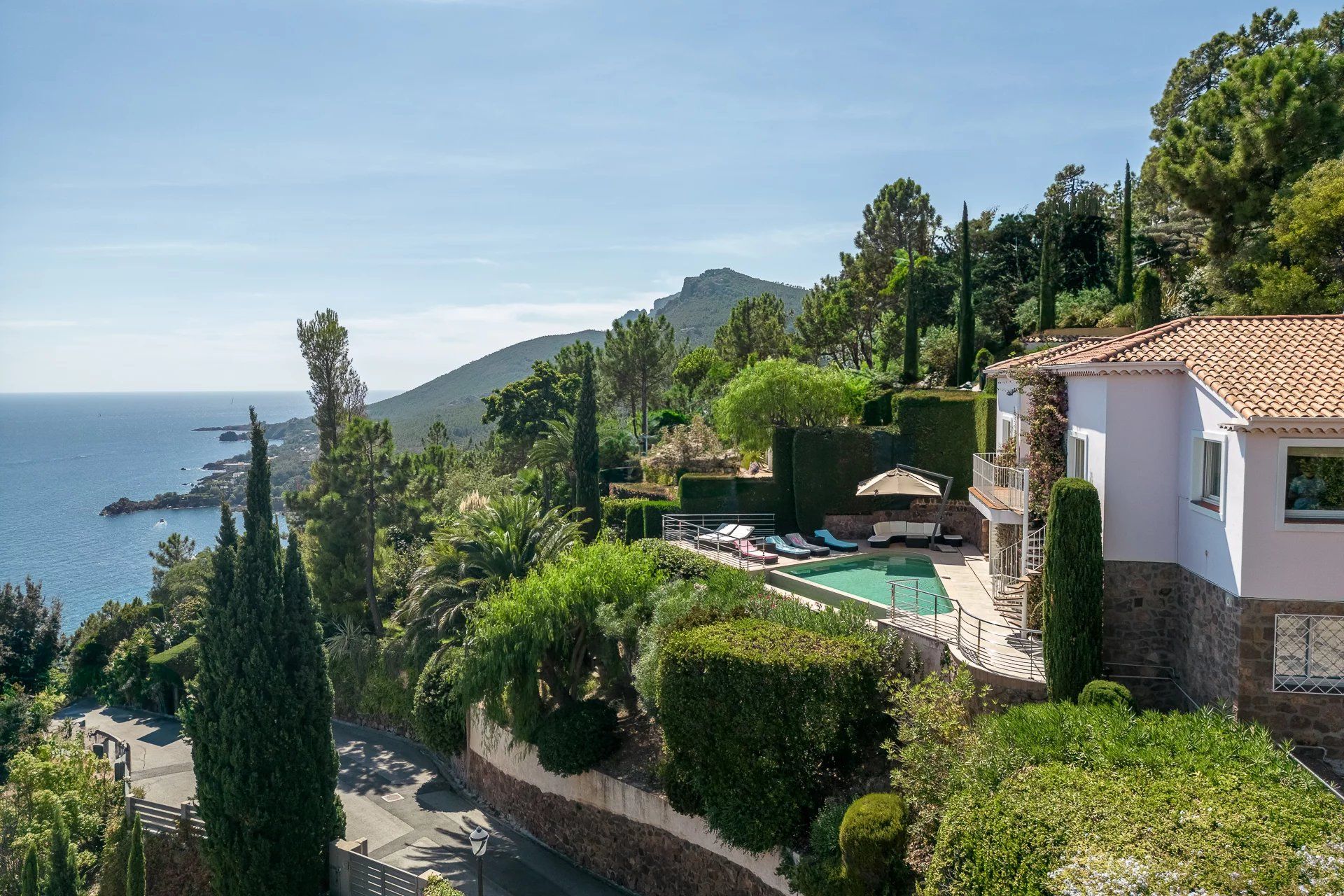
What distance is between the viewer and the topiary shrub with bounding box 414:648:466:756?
22.3 metres

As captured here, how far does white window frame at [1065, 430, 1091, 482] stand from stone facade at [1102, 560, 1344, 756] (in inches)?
75.1

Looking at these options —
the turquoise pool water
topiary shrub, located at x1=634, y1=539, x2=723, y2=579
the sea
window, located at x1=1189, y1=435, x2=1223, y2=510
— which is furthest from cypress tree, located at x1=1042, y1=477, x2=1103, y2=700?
the sea

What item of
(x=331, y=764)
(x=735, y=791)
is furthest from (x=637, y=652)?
(x=331, y=764)

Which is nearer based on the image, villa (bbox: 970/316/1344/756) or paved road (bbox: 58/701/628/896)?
villa (bbox: 970/316/1344/756)

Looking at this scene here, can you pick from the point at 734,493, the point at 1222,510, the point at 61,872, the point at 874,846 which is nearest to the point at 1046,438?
the point at 1222,510

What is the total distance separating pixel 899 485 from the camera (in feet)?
77.4

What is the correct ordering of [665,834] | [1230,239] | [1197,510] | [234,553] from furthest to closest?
1. [1230,239]
2. [234,553]
3. [665,834]
4. [1197,510]

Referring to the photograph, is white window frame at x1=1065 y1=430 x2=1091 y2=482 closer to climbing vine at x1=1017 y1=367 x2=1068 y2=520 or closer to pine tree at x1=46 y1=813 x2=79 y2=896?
climbing vine at x1=1017 y1=367 x2=1068 y2=520

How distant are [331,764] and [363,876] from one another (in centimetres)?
241

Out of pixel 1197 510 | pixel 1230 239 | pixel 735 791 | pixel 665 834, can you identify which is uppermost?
pixel 1230 239

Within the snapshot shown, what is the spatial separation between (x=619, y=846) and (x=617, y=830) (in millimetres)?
333

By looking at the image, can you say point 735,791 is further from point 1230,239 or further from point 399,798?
point 1230,239

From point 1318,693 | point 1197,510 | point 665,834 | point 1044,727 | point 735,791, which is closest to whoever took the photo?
point 1044,727

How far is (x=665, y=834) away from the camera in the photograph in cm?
1614
